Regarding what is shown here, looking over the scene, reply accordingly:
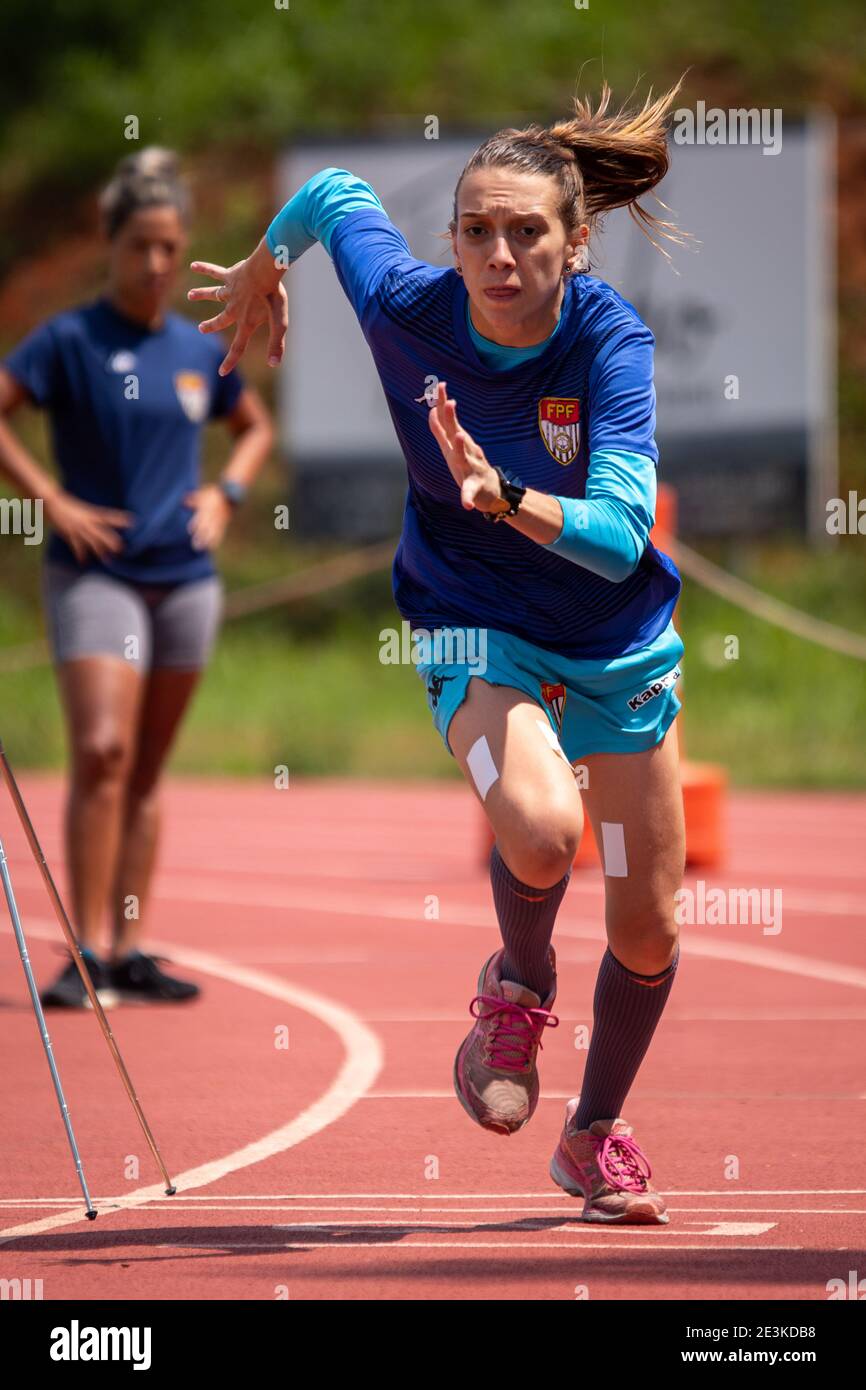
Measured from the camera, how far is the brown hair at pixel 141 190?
7.69 meters

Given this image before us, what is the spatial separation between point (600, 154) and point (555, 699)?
119 cm

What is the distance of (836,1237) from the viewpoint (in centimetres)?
448

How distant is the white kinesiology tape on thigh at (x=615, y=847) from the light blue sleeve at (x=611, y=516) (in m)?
0.57

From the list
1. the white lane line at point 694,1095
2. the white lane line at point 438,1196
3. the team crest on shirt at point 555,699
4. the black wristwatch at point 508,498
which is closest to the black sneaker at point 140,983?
the white lane line at point 694,1095

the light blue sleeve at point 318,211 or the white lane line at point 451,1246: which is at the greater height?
the light blue sleeve at point 318,211

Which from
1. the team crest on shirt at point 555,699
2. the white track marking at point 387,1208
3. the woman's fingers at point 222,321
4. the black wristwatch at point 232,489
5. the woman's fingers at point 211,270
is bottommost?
the white track marking at point 387,1208

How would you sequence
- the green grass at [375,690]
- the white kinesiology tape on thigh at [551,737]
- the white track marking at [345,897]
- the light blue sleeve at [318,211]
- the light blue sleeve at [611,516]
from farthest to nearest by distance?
the green grass at [375,690] → the white track marking at [345,897] → the light blue sleeve at [318,211] → the white kinesiology tape on thigh at [551,737] → the light blue sleeve at [611,516]

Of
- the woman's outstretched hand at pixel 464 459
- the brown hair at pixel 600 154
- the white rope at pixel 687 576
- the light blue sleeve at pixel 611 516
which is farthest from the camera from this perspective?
the white rope at pixel 687 576

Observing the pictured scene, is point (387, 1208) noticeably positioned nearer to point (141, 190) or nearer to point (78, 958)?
point (78, 958)

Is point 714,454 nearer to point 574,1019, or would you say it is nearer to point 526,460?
point 574,1019

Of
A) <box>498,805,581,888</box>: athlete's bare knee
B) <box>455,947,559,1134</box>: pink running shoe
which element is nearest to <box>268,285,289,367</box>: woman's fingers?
<box>498,805,581,888</box>: athlete's bare knee

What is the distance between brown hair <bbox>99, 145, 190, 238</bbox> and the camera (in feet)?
25.2

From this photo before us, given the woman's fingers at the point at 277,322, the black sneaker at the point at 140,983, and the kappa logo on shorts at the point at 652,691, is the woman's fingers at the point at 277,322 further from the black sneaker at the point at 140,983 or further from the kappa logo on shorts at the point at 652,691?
the black sneaker at the point at 140,983
